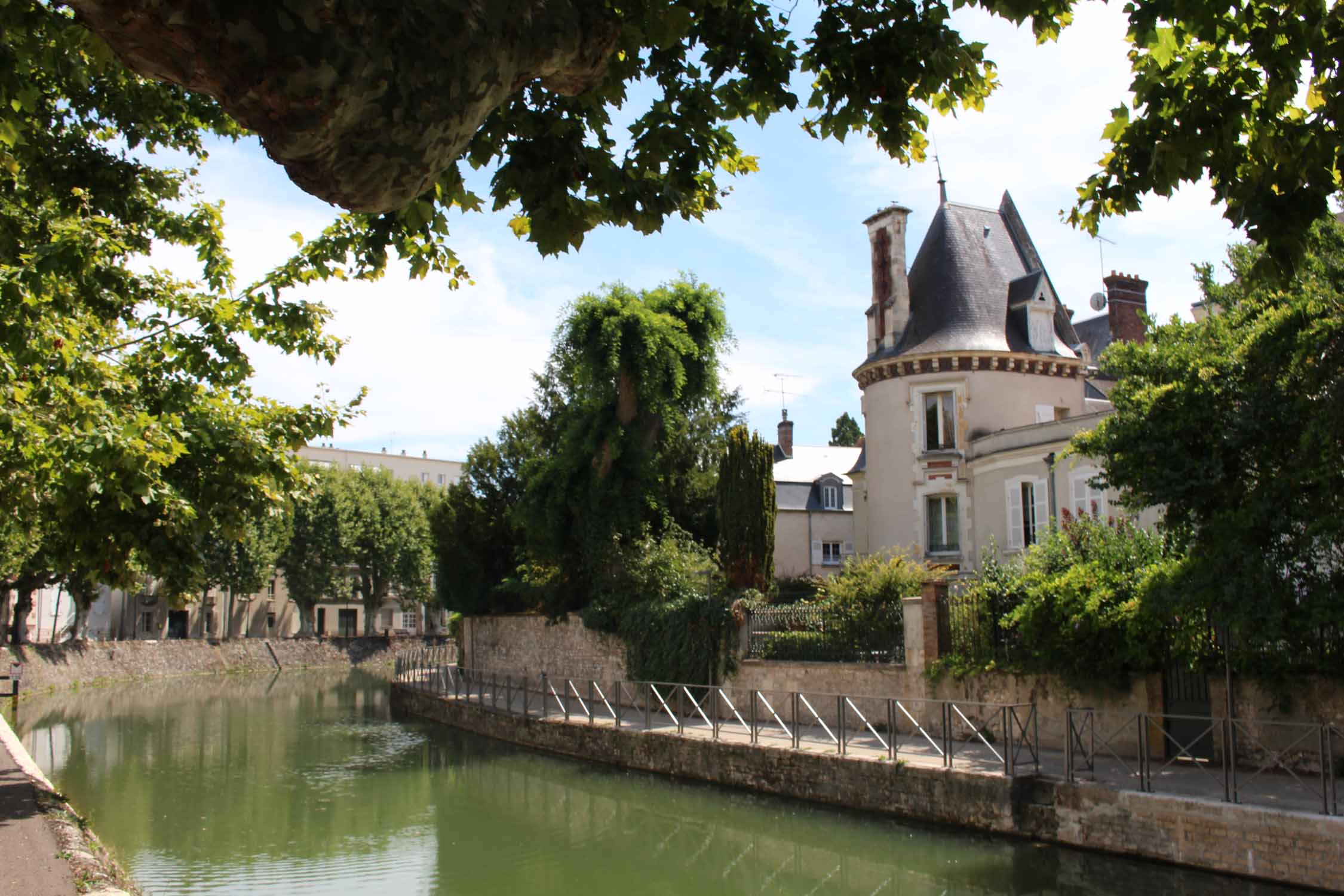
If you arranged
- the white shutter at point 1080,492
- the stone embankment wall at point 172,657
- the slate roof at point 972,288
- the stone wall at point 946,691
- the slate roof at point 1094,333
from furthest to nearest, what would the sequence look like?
1. the stone embankment wall at point 172,657
2. the slate roof at point 1094,333
3. the slate roof at point 972,288
4. the white shutter at point 1080,492
5. the stone wall at point 946,691

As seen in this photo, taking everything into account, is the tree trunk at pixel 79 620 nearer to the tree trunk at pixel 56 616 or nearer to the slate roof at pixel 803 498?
the tree trunk at pixel 56 616

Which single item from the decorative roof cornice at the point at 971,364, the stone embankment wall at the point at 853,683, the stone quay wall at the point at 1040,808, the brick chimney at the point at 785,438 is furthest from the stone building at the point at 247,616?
the stone quay wall at the point at 1040,808

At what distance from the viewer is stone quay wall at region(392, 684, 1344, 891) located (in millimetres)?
9914

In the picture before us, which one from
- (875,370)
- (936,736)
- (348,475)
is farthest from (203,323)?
(348,475)

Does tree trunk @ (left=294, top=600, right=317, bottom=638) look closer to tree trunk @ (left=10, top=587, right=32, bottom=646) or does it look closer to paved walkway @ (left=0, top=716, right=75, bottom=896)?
tree trunk @ (left=10, top=587, right=32, bottom=646)

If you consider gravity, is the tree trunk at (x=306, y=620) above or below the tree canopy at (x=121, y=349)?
below

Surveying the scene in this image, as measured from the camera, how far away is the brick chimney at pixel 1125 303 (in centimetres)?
2992

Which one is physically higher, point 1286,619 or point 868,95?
point 868,95

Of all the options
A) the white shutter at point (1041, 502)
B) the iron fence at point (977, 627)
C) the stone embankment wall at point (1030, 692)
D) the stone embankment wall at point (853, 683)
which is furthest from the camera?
the white shutter at point (1041, 502)

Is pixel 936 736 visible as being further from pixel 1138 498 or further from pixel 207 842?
pixel 207 842

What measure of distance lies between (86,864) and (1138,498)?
11.9 m

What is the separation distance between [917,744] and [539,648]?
1593 cm

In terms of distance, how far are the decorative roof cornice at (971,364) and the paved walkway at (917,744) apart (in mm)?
10488

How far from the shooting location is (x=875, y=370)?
2828 cm
